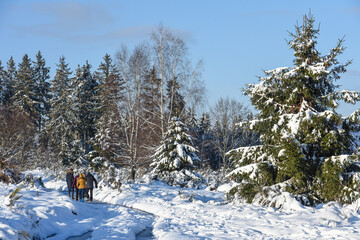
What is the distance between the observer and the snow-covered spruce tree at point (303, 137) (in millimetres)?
11602

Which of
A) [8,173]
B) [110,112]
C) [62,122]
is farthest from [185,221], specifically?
[62,122]

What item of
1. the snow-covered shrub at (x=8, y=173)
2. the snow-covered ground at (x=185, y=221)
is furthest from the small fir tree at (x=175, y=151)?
the snow-covered shrub at (x=8, y=173)

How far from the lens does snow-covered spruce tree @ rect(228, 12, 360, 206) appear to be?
38.1 ft

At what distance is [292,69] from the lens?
42.7 feet

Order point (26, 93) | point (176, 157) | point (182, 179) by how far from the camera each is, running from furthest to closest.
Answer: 1. point (26, 93)
2. point (176, 157)
3. point (182, 179)

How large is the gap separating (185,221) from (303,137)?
539cm

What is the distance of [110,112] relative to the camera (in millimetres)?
32969

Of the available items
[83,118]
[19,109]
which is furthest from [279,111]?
[19,109]

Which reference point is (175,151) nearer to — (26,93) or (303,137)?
(303,137)

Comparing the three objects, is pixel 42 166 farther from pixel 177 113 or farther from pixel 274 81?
pixel 274 81

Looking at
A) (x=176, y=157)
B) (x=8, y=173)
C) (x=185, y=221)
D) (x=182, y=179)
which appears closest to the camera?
(x=185, y=221)

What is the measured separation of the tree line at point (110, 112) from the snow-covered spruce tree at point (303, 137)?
341 inches

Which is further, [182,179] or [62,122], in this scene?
[62,122]

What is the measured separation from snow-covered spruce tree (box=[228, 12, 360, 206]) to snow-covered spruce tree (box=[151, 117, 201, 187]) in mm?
8029
